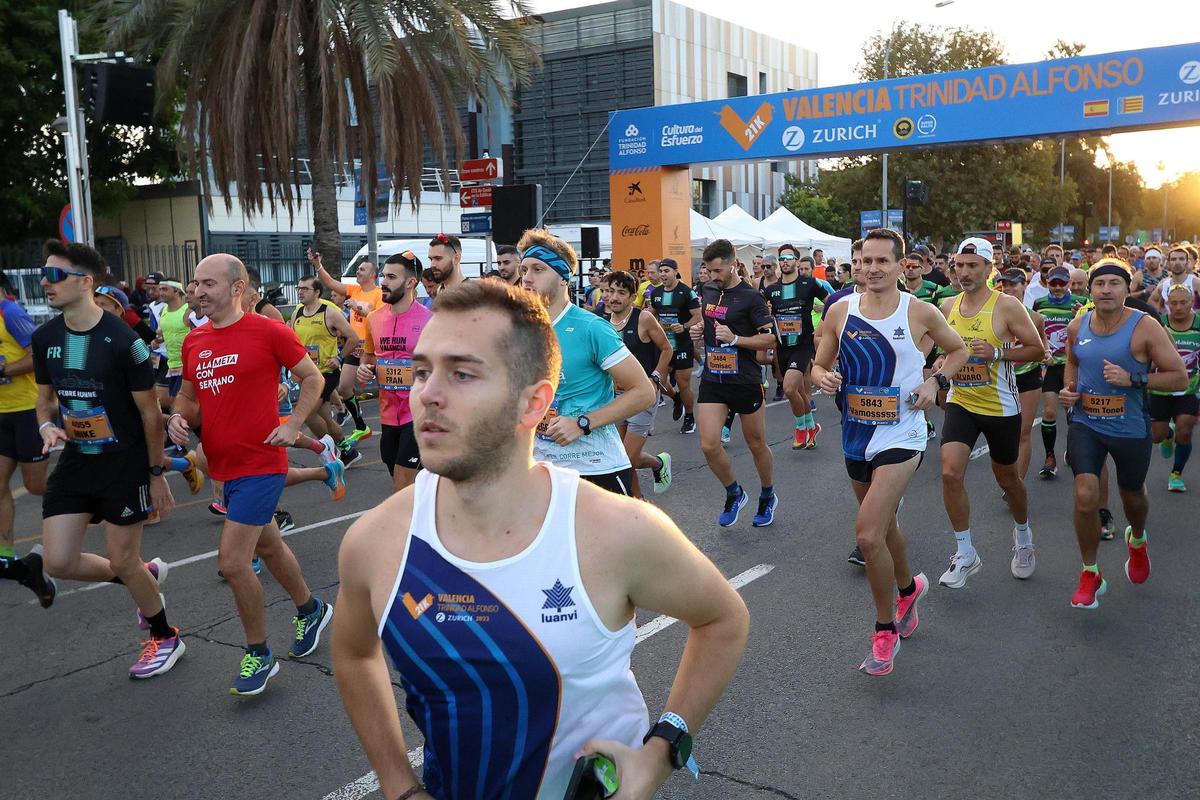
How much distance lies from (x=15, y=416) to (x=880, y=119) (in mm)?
15885

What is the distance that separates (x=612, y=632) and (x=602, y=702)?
5.4 inches

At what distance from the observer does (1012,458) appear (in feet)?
21.3

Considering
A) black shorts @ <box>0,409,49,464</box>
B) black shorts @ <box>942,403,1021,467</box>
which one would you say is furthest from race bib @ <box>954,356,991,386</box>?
black shorts @ <box>0,409,49,464</box>

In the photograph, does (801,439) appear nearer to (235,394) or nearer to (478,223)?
(478,223)

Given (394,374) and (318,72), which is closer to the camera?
(394,374)

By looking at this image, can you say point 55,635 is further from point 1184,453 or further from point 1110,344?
point 1184,453

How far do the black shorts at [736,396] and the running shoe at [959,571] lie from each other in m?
2.36

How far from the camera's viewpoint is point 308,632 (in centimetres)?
536

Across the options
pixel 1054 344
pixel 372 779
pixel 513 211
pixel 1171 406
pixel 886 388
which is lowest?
pixel 372 779

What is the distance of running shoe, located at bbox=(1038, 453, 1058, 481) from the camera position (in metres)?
9.48

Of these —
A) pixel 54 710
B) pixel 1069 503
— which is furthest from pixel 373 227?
pixel 54 710

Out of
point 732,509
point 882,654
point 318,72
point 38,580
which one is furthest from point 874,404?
point 318,72

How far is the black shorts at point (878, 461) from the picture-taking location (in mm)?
5230

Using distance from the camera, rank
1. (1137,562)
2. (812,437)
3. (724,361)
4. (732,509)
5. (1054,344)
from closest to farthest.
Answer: (1137,562), (732,509), (724,361), (1054,344), (812,437)
